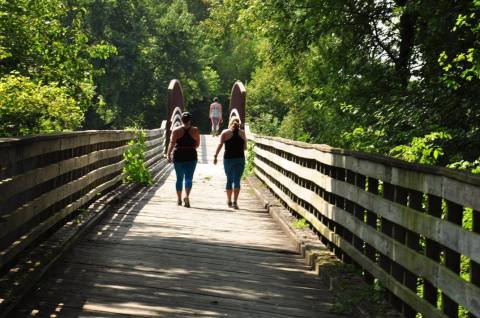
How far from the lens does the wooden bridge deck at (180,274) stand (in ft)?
20.8

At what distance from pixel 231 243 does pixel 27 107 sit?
10090 mm

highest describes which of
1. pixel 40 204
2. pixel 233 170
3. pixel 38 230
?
pixel 40 204

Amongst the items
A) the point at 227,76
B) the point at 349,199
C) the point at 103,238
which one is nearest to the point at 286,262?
the point at 349,199

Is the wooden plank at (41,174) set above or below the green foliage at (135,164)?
above

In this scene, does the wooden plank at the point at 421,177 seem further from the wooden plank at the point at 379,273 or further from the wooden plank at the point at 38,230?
the wooden plank at the point at 38,230

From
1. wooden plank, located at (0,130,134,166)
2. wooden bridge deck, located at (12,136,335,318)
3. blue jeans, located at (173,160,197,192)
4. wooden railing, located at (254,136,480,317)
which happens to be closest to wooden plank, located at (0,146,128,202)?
wooden plank, located at (0,130,134,166)

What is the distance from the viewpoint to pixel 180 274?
7719mm

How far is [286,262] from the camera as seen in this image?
881 cm

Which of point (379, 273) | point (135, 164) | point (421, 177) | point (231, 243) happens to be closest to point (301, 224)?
point (231, 243)

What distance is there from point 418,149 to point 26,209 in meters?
6.41

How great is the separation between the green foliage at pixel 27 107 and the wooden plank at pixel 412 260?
1077 centimetres

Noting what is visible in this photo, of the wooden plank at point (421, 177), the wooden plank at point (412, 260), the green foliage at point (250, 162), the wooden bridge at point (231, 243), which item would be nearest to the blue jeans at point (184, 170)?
the wooden bridge at point (231, 243)

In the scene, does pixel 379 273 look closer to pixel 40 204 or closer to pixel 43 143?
pixel 40 204

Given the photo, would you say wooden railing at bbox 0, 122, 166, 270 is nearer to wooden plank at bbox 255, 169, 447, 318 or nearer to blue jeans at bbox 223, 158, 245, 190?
blue jeans at bbox 223, 158, 245, 190
